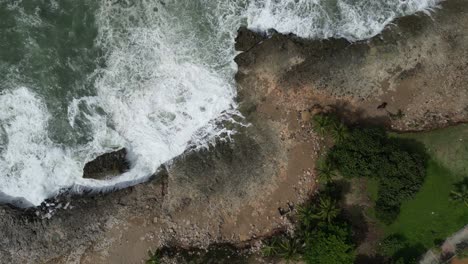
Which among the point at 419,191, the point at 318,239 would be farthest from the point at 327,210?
the point at 419,191

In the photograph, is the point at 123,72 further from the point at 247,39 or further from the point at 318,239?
the point at 318,239

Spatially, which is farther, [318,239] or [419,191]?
[419,191]

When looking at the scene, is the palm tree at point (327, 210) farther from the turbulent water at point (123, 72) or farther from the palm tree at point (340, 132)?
the turbulent water at point (123, 72)

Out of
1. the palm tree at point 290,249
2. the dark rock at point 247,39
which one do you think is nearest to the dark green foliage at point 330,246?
the palm tree at point 290,249

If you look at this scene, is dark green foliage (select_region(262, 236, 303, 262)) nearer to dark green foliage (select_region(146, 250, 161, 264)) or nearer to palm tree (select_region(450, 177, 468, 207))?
dark green foliage (select_region(146, 250, 161, 264))

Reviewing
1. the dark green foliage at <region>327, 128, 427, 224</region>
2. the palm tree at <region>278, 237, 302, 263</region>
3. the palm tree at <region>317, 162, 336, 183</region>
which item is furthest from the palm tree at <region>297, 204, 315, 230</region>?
the dark green foliage at <region>327, 128, 427, 224</region>

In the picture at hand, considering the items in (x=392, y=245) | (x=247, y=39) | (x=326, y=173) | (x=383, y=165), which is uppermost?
(x=247, y=39)

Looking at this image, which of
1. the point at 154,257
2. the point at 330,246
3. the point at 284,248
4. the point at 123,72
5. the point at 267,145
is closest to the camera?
the point at 330,246
